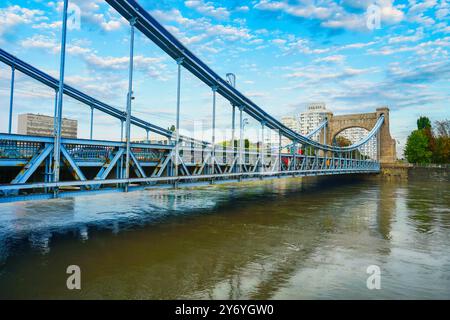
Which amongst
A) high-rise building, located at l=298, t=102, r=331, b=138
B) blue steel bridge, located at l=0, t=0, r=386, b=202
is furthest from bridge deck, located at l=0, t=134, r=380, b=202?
high-rise building, located at l=298, t=102, r=331, b=138

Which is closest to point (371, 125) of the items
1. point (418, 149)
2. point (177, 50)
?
point (418, 149)

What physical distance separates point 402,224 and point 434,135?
83.0 metres

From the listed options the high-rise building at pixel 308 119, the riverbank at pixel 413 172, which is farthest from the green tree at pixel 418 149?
the high-rise building at pixel 308 119

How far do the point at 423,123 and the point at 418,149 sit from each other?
15.5m

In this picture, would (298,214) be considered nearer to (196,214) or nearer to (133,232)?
(196,214)

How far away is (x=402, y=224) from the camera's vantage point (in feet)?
47.1

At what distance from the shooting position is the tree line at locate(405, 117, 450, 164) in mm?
74125

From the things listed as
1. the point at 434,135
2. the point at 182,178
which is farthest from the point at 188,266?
the point at 434,135

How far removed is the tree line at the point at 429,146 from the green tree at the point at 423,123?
346cm

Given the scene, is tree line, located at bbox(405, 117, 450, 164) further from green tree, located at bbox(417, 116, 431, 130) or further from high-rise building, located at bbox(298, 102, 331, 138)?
high-rise building, located at bbox(298, 102, 331, 138)

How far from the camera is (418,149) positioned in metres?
74.9

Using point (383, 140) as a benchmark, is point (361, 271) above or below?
below

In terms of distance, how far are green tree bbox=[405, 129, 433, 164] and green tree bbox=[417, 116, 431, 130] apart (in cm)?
920
